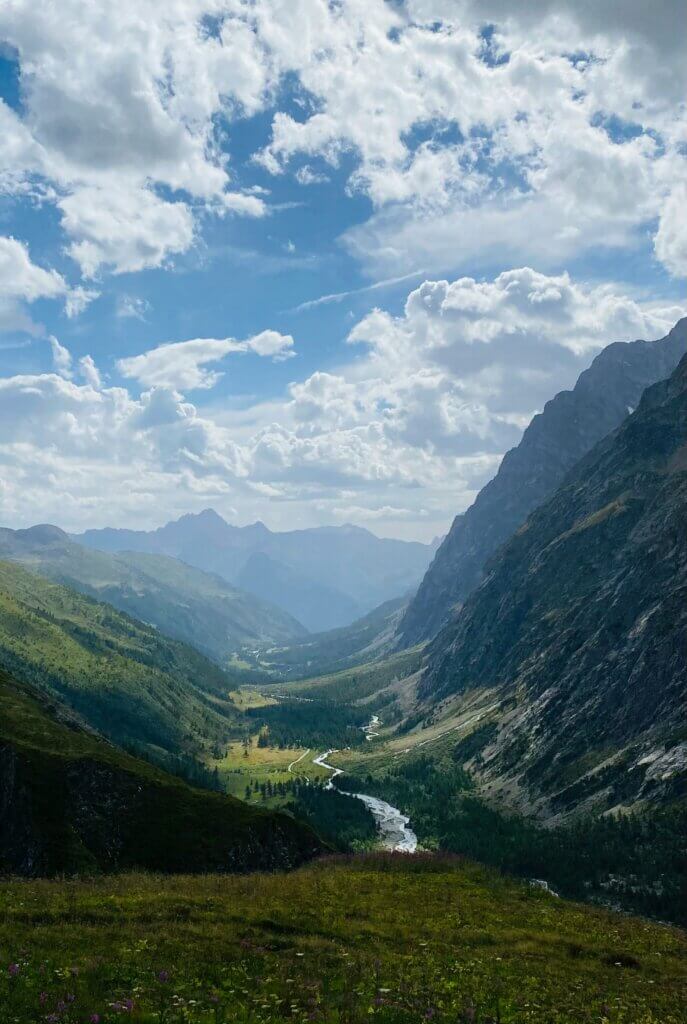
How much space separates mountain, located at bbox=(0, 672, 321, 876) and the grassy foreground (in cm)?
2135

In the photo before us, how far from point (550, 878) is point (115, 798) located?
375ft

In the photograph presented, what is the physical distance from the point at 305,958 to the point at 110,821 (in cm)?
5481

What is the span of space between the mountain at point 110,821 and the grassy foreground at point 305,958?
2135 centimetres

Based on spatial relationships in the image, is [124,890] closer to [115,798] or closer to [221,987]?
[221,987]

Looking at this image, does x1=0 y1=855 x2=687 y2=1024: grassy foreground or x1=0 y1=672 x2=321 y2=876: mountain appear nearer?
x1=0 y1=855 x2=687 y2=1024: grassy foreground

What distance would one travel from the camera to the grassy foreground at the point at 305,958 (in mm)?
26672

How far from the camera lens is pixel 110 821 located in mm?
80875

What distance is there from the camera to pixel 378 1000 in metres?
29.9

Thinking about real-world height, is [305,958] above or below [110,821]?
above

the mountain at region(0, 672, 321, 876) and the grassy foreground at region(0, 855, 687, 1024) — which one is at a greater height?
the grassy foreground at region(0, 855, 687, 1024)

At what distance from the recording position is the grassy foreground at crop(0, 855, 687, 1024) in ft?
87.5

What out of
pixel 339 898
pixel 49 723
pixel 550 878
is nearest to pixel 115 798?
pixel 49 723

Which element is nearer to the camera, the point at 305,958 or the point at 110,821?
the point at 305,958

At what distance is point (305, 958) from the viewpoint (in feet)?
117
